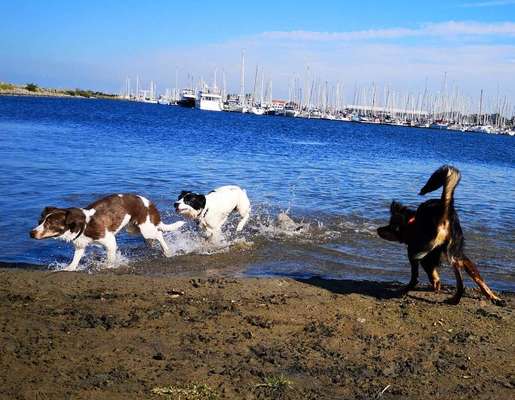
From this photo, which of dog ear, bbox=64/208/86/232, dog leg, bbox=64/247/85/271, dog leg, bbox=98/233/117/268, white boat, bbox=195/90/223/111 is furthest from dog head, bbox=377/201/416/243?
white boat, bbox=195/90/223/111

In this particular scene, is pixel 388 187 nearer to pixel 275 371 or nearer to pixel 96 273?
pixel 96 273

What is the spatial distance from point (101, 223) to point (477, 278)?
17.8 feet

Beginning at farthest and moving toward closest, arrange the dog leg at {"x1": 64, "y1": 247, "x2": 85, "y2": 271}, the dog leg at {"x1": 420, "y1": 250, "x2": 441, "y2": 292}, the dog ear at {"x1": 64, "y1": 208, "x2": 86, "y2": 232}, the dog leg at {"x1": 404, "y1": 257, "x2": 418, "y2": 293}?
the dog leg at {"x1": 64, "y1": 247, "x2": 85, "y2": 271} < the dog ear at {"x1": 64, "y1": 208, "x2": 86, "y2": 232} < the dog leg at {"x1": 404, "y1": 257, "x2": 418, "y2": 293} < the dog leg at {"x1": 420, "y1": 250, "x2": 441, "y2": 292}

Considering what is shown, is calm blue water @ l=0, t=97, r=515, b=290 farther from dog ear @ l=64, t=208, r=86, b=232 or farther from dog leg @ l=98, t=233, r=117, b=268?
dog ear @ l=64, t=208, r=86, b=232

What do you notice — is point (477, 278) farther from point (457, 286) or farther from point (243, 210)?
point (243, 210)

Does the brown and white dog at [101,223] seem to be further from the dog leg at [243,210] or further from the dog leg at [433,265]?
the dog leg at [433,265]

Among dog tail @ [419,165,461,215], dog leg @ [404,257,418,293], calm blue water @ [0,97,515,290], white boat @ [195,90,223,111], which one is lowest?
calm blue water @ [0,97,515,290]

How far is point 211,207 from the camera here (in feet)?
34.7

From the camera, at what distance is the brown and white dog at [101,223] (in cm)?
796

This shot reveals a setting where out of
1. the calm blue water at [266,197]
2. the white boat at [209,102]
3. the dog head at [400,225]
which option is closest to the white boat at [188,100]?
the white boat at [209,102]

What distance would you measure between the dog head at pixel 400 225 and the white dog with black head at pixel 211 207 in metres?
4.01

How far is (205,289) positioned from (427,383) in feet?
10.0

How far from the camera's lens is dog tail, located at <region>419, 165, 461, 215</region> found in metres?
6.07

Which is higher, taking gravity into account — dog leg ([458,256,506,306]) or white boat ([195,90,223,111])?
white boat ([195,90,223,111])
